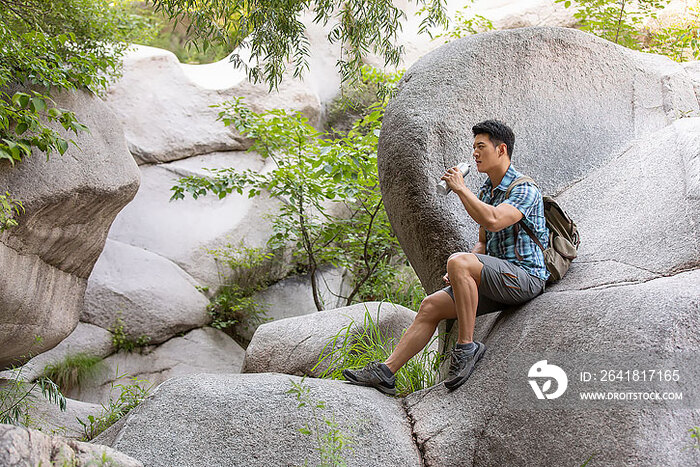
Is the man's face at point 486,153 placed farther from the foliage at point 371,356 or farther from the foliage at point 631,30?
the foliage at point 631,30

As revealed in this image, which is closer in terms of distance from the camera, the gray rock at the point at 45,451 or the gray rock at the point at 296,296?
the gray rock at the point at 45,451

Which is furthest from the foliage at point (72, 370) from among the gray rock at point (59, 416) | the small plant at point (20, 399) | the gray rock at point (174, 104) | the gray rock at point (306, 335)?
the gray rock at point (174, 104)

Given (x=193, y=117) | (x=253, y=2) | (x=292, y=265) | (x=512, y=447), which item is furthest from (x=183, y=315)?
(x=512, y=447)

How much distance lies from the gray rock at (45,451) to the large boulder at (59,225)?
9.07 feet

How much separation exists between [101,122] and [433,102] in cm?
315

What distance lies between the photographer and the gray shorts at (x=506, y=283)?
12.2 ft

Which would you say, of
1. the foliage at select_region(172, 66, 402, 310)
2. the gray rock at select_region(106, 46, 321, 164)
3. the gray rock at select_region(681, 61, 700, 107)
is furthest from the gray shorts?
the gray rock at select_region(106, 46, 321, 164)

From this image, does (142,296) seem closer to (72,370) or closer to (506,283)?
(72,370)

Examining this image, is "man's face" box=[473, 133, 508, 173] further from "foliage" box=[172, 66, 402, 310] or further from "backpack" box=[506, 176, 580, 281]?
"foliage" box=[172, 66, 402, 310]

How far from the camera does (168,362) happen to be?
8.23m

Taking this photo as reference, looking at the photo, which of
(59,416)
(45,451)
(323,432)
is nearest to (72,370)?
(59,416)

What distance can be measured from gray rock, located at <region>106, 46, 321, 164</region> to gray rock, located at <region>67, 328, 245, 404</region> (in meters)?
2.98

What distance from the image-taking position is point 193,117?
1013 cm

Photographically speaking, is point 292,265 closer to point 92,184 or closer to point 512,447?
point 92,184
